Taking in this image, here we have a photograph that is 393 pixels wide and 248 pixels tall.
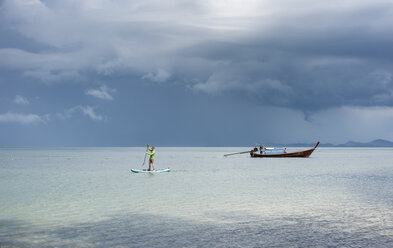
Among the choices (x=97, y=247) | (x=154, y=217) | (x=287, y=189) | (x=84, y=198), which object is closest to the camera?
(x=97, y=247)

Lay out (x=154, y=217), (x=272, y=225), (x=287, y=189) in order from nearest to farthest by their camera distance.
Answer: (x=272, y=225) → (x=154, y=217) → (x=287, y=189)

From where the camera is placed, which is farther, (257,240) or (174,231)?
(174,231)

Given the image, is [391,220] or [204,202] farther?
[204,202]

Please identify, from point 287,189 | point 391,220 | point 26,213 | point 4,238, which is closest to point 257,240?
point 391,220

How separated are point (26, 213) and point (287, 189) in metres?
19.1

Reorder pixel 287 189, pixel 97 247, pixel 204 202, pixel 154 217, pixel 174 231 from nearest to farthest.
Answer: pixel 97 247
pixel 174 231
pixel 154 217
pixel 204 202
pixel 287 189

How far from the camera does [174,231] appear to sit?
15.7 meters

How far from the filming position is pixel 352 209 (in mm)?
21391

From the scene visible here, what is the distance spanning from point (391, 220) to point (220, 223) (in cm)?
748

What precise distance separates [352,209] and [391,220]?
3.42 meters

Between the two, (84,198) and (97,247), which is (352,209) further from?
(84,198)

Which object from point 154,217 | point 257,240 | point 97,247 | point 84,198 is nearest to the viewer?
point 97,247

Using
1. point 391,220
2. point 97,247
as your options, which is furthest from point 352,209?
point 97,247

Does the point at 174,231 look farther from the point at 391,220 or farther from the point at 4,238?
the point at 391,220
